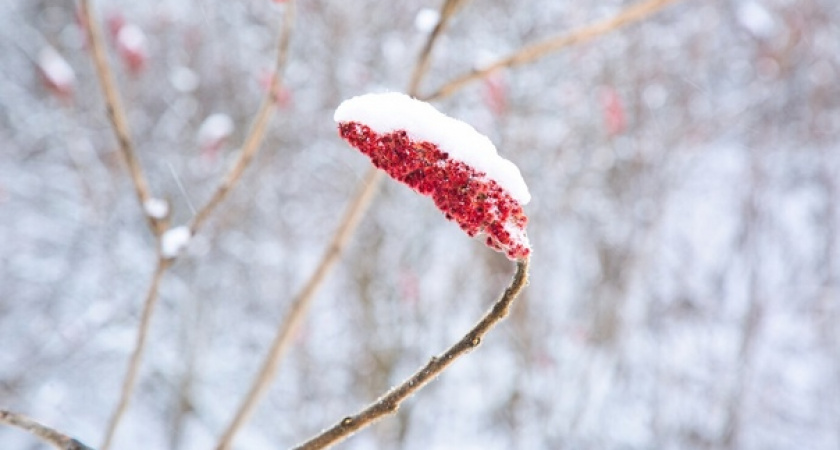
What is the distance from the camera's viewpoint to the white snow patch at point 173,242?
33.2 inches

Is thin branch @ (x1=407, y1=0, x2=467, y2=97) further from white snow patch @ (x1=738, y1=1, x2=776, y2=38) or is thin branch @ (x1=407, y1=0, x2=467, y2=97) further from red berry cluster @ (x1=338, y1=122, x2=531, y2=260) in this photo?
white snow patch @ (x1=738, y1=1, x2=776, y2=38)

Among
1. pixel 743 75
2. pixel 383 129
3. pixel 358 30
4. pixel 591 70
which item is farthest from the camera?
pixel 743 75

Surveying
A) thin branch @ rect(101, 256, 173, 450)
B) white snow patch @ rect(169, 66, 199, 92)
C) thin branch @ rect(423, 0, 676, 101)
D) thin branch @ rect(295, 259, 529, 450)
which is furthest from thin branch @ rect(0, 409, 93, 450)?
white snow patch @ rect(169, 66, 199, 92)

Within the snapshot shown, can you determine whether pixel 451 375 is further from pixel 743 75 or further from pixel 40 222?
pixel 40 222

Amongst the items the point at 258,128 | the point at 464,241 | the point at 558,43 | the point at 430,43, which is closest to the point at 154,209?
the point at 258,128

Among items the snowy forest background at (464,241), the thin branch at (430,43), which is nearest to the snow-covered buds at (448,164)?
the thin branch at (430,43)

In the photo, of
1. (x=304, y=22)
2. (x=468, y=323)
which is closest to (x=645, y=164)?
(x=468, y=323)

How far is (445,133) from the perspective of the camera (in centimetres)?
43

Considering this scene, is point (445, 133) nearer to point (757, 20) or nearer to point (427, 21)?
point (427, 21)

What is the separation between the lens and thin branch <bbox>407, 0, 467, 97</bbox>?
0.83 metres

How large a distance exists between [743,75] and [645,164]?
1.76 metres

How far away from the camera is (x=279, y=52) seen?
0.89 metres

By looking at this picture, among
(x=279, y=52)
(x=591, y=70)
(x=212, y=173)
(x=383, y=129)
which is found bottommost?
(x=383, y=129)

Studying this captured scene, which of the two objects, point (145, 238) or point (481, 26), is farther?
point (145, 238)
